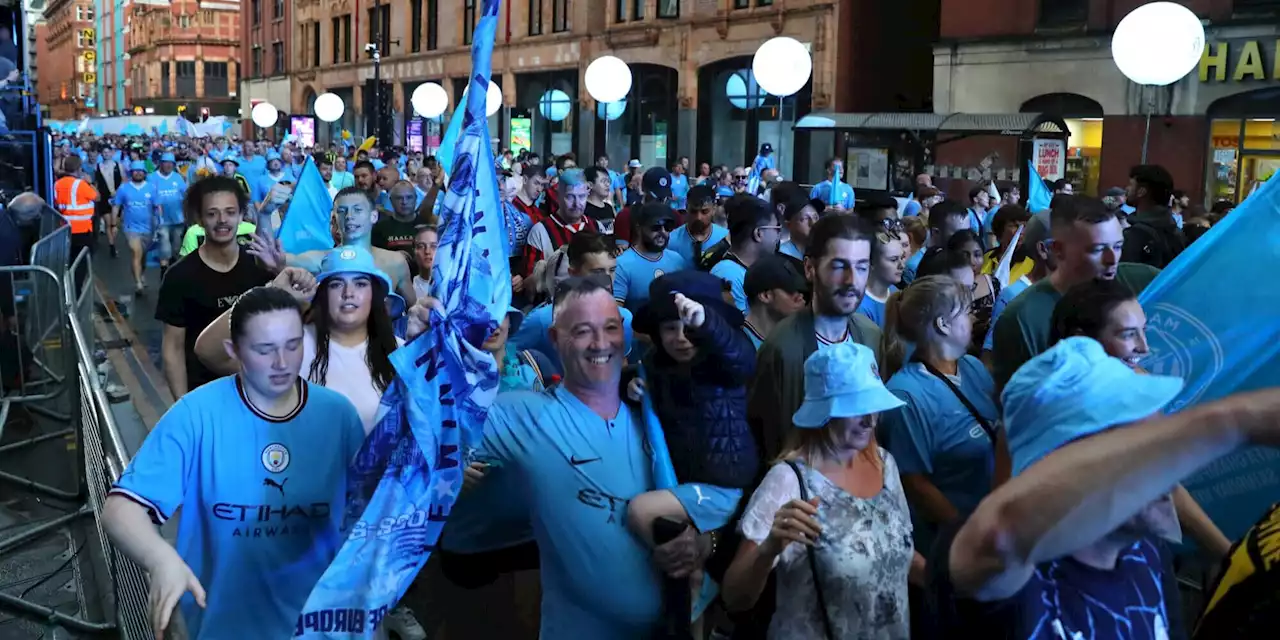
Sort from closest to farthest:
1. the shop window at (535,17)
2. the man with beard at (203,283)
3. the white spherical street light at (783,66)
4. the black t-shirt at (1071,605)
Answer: the black t-shirt at (1071,605)
the man with beard at (203,283)
the white spherical street light at (783,66)
the shop window at (535,17)

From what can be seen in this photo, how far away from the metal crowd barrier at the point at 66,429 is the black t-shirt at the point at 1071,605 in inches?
107

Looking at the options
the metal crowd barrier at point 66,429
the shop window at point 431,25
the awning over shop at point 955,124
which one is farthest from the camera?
the shop window at point 431,25

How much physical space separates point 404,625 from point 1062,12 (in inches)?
904

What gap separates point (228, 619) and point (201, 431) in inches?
21.1

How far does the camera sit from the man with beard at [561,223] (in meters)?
8.25

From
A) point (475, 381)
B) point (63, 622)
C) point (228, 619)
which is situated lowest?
point (63, 622)

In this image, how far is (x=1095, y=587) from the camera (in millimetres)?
2168

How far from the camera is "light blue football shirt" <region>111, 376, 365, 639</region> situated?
330cm

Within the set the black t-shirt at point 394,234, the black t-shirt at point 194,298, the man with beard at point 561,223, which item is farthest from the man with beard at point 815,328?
the black t-shirt at point 394,234

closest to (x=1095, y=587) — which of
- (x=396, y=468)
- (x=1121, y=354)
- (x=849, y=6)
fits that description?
(x=1121, y=354)

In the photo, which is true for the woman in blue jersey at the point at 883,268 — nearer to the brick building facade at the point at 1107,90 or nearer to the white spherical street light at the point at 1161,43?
the white spherical street light at the point at 1161,43

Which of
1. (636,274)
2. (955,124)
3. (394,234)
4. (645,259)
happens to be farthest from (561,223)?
(955,124)

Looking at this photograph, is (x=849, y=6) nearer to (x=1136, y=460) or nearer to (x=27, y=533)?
(x=27, y=533)

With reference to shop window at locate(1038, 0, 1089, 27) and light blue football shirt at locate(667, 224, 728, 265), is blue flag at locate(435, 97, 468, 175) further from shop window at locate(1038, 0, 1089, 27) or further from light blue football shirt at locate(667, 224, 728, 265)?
shop window at locate(1038, 0, 1089, 27)
